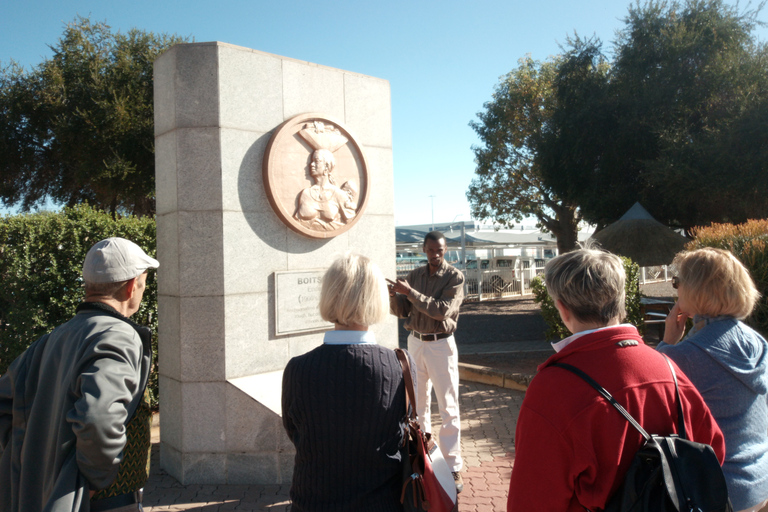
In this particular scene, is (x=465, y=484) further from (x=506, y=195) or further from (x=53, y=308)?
(x=506, y=195)

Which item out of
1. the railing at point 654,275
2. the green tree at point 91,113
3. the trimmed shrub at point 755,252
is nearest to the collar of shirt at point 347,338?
the trimmed shrub at point 755,252

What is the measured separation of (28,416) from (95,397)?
0.52m

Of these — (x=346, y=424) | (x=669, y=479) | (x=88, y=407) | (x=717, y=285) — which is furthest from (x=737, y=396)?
(x=88, y=407)

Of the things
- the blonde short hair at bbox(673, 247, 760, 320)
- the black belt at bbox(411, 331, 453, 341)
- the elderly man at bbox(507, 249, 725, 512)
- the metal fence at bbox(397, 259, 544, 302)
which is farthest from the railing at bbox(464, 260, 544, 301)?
the elderly man at bbox(507, 249, 725, 512)

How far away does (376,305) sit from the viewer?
2154mm

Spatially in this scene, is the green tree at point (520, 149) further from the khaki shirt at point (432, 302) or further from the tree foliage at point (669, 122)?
the khaki shirt at point (432, 302)

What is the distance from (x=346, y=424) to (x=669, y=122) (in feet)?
46.9

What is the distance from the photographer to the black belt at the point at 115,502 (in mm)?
2033

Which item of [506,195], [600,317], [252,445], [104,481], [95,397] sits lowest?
[252,445]

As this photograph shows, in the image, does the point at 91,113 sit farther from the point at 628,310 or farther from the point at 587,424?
the point at 587,424

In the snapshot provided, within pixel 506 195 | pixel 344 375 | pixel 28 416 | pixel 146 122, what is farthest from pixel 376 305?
→ pixel 506 195

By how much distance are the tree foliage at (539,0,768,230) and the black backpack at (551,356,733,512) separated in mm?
12370

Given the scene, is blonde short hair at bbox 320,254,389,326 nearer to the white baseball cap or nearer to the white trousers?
the white baseball cap

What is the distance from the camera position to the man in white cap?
1866 millimetres
